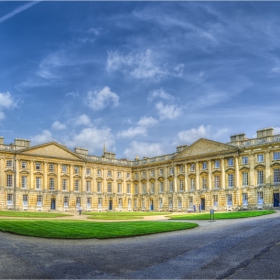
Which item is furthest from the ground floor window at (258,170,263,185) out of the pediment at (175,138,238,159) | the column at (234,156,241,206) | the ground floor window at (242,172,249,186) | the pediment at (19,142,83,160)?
the pediment at (19,142,83,160)

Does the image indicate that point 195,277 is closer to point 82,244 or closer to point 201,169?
point 82,244

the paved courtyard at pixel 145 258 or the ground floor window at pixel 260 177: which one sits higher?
the ground floor window at pixel 260 177

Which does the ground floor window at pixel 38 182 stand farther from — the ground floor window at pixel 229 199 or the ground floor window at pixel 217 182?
the ground floor window at pixel 229 199

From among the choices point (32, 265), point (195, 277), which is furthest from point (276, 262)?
point (32, 265)

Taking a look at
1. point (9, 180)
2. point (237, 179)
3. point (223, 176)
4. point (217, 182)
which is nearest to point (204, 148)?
point (223, 176)

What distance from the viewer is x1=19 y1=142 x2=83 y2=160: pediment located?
192 ft

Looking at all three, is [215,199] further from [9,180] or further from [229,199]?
[9,180]

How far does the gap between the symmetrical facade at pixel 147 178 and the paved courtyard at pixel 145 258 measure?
35.6 m

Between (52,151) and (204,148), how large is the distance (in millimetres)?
25721

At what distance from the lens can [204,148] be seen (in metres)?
58.8

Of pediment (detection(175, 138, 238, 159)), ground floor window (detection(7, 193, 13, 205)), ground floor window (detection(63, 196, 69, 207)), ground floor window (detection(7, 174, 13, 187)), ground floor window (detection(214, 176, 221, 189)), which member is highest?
pediment (detection(175, 138, 238, 159))

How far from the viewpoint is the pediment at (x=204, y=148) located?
5578cm

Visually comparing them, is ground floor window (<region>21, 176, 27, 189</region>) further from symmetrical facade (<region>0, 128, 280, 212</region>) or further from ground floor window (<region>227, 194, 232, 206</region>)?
ground floor window (<region>227, 194, 232, 206</region>)

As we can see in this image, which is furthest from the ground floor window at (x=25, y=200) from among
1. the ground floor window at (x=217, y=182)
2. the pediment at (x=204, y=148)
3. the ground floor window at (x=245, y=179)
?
the ground floor window at (x=245, y=179)
